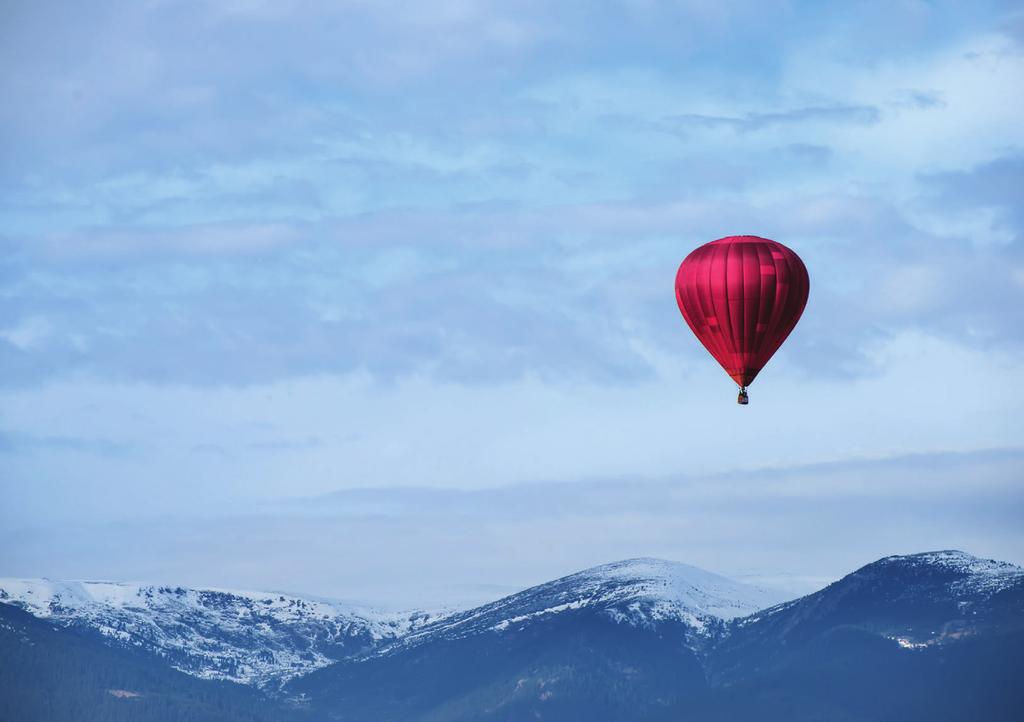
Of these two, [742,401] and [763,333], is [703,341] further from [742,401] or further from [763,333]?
[742,401]

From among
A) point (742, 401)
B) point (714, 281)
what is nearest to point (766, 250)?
point (714, 281)

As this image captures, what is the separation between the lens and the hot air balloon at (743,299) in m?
160

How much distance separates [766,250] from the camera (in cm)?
16450

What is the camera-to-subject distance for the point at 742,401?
148m

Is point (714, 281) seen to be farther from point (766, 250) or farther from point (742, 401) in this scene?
point (742, 401)

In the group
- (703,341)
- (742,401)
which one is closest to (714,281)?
(703,341)

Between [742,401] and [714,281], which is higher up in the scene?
[714,281]

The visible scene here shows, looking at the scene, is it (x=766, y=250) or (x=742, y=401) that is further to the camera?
(x=766, y=250)

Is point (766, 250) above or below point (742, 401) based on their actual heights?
above

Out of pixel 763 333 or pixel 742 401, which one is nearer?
pixel 742 401

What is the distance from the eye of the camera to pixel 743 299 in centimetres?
16162

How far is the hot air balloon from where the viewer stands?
525 ft

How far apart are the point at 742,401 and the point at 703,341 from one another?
661 inches

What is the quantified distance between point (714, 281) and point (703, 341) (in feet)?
18.8
